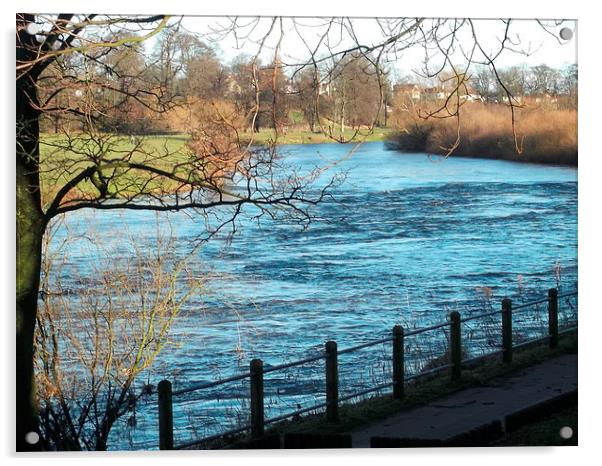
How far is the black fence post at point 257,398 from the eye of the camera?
21.9ft

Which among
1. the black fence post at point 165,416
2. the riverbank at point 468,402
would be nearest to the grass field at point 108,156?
the black fence post at point 165,416

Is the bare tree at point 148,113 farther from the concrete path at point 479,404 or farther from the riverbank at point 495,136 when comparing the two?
the concrete path at point 479,404

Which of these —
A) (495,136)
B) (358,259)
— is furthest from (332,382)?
(495,136)

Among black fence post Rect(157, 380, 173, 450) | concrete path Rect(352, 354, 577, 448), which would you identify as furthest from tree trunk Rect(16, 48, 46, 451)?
concrete path Rect(352, 354, 577, 448)

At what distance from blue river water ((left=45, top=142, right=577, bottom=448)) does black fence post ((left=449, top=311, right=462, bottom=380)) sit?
0.20ft

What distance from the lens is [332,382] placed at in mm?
6836

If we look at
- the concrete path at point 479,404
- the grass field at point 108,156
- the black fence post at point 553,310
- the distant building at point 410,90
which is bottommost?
the concrete path at point 479,404

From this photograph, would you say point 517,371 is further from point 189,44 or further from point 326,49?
point 189,44

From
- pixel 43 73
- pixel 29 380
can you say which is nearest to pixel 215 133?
pixel 43 73

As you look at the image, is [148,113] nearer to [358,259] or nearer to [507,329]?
[358,259]

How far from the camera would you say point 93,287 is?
675 cm

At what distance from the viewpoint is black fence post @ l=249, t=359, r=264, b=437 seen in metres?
6.68

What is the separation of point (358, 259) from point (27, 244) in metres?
1.78

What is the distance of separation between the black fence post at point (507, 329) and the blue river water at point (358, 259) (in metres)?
0.05
